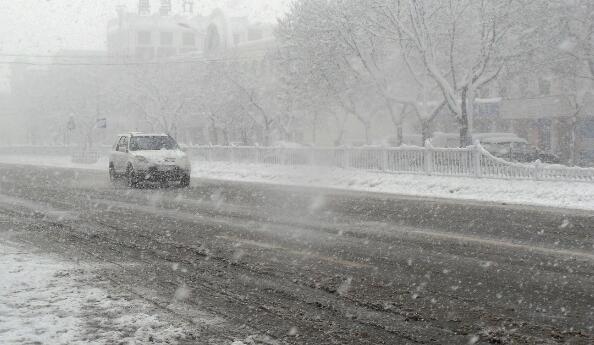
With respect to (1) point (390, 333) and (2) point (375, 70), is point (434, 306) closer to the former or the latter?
(1) point (390, 333)

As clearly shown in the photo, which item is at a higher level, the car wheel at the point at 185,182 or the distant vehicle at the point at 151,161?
the distant vehicle at the point at 151,161

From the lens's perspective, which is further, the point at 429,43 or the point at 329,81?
the point at 329,81

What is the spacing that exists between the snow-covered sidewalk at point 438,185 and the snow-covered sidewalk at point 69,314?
11.2 meters

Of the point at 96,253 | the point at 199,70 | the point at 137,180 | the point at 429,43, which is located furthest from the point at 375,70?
the point at 199,70

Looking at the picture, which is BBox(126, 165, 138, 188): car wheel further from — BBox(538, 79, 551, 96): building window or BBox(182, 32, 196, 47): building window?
BBox(182, 32, 196, 47): building window

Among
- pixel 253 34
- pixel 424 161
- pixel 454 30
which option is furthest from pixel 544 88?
pixel 253 34

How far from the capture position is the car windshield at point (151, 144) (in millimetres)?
21094

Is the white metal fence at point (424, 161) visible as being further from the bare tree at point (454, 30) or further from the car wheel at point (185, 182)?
the car wheel at point (185, 182)

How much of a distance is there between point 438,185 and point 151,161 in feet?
28.8

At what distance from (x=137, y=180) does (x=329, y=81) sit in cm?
1545

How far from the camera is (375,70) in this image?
31.6 metres

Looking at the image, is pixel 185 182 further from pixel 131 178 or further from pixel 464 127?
pixel 464 127

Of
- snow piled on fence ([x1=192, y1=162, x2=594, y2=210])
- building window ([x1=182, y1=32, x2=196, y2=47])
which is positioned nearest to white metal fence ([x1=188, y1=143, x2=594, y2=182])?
snow piled on fence ([x1=192, y1=162, x2=594, y2=210])

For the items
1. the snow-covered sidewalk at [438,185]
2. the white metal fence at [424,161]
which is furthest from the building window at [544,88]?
the snow-covered sidewalk at [438,185]
